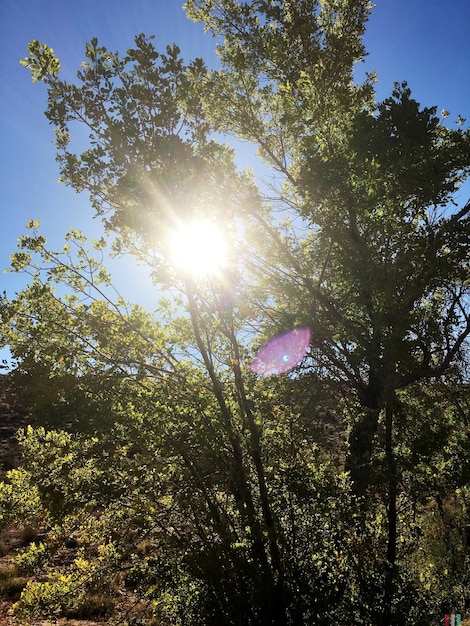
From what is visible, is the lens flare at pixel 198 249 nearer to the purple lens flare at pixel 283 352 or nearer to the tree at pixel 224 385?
the tree at pixel 224 385

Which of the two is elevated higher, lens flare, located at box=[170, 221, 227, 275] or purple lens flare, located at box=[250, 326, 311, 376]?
lens flare, located at box=[170, 221, 227, 275]

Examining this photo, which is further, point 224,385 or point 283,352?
point 283,352

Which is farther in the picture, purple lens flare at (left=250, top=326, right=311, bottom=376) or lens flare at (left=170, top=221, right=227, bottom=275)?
purple lens flare at (left=250, top=326, right=311, bottom=376)

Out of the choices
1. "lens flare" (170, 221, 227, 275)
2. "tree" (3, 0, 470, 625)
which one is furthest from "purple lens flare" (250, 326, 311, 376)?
"lens flare" (170, 221, 227, 275)

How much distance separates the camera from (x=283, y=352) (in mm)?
6059

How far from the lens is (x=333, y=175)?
166 inches

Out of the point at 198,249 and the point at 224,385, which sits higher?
the point at 198,249

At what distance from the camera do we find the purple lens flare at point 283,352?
211 inches

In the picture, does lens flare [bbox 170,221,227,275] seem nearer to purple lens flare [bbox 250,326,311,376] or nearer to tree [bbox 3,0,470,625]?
tree [bbox 3,0,470,625]

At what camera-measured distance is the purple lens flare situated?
5.36m

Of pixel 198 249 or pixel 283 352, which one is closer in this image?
pixel 198 249

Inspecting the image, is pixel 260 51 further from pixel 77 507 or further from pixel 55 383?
pixel 77 507

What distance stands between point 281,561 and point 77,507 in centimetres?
229

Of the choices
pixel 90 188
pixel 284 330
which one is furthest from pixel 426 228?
pixel 90 188
